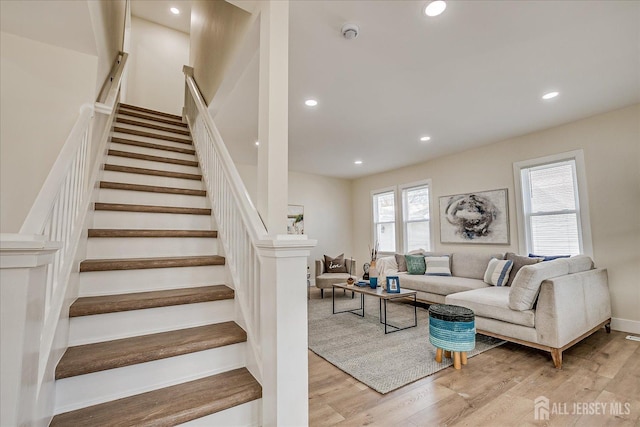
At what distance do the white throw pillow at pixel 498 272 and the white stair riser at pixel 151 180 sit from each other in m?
4.05

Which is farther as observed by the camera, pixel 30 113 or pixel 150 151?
pixel 150 151

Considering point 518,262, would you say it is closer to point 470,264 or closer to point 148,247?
point 470,264

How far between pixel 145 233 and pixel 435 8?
104 inches

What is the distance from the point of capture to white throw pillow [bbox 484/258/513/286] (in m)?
3.94

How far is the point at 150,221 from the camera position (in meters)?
2.30

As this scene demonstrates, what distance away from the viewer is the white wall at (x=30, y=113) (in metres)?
1.75

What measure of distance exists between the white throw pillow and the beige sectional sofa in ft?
1.44

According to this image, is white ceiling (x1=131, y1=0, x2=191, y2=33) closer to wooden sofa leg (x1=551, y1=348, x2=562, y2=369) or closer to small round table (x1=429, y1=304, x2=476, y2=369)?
small round table (x1=429, y1=304, x2=476, y2=369)

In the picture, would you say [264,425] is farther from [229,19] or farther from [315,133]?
[315,133]

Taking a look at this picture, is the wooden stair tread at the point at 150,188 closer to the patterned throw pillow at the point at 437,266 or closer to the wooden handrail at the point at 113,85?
the wooden handrail at the point at 113,85

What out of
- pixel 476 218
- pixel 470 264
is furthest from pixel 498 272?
pixel 476 218

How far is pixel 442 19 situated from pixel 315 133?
2.56m

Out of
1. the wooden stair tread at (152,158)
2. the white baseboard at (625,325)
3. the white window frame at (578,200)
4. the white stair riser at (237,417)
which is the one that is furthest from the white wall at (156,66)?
the white baseboard at (625,325)

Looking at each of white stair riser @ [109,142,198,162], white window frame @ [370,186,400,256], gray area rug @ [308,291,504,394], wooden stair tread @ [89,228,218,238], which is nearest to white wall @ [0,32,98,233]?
wooden stair tread @ [89,228,218,238]
